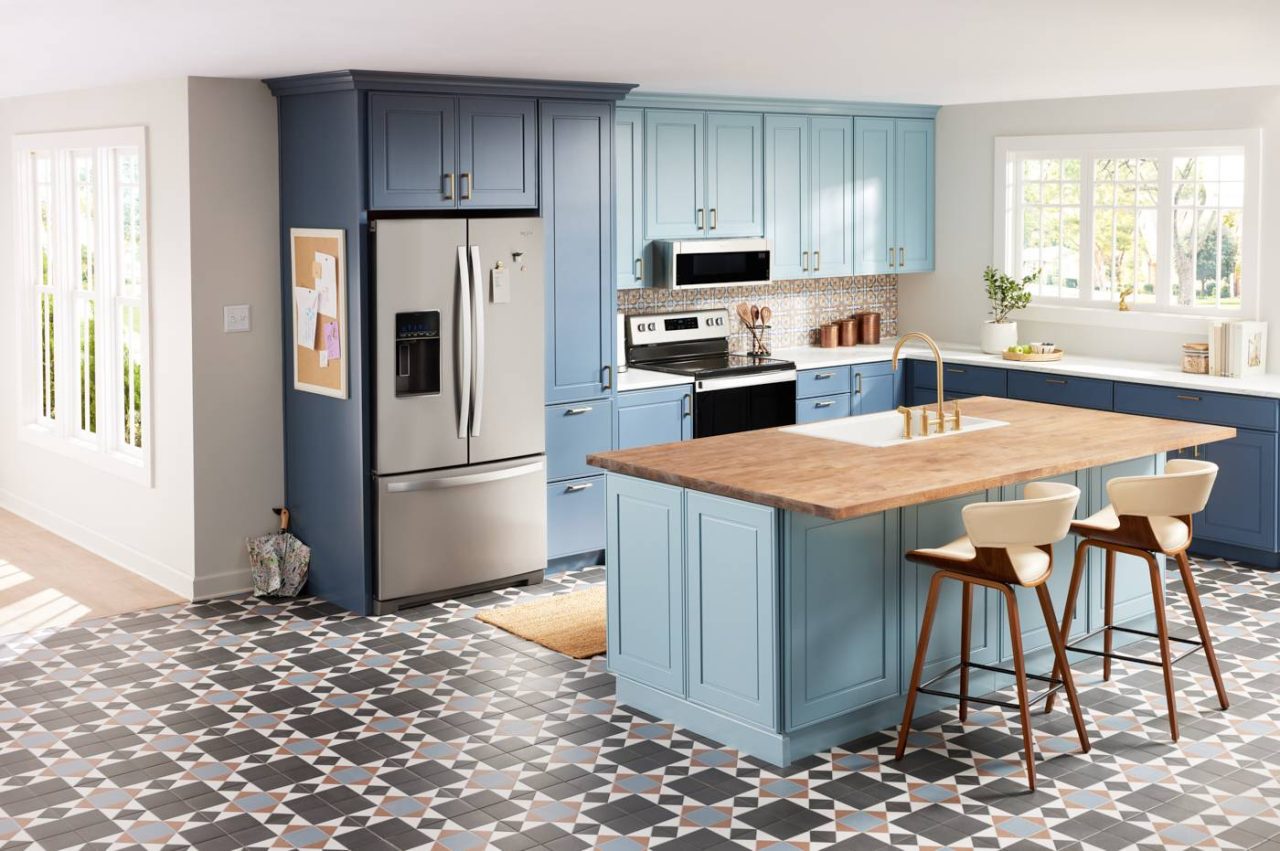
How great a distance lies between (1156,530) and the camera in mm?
4648

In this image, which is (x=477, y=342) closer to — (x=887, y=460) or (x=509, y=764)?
(x=887, y=460)

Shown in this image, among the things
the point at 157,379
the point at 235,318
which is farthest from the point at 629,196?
the point at 157,379

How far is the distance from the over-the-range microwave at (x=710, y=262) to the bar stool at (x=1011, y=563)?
3046 mm

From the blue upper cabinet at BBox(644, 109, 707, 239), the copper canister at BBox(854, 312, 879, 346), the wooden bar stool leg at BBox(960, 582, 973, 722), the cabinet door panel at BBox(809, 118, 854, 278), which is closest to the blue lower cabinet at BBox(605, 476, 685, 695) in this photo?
the wooden bar stool leg at BBox(960, 582, 973, 722)

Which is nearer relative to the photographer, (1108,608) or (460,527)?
(1108,608)

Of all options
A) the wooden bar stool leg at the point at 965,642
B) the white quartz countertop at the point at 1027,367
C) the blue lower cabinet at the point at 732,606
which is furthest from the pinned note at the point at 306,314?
the wooden bar stool leg at the point at 965,642

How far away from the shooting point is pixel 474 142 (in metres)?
6.14

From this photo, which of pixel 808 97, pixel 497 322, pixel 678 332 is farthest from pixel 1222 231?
→ pixel 497 322

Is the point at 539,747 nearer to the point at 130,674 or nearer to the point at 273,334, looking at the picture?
the point at 130,674

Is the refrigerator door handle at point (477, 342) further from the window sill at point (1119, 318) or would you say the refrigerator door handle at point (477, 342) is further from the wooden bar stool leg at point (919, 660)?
the window sill at point (1119, 318)

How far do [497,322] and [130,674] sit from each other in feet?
6.98

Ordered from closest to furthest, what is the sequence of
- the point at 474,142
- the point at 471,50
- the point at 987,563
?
the point at 987,563 → the point at 471,50 → the point at 474,142

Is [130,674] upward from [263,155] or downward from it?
downward

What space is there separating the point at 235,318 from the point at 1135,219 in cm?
482
